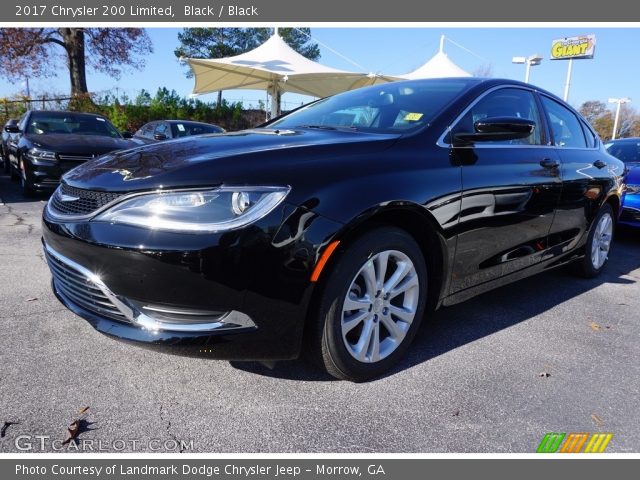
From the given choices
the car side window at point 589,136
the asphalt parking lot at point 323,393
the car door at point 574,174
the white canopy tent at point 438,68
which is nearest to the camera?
the asphalt parking lot at point 323,393

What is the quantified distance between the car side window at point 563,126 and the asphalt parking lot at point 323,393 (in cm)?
147

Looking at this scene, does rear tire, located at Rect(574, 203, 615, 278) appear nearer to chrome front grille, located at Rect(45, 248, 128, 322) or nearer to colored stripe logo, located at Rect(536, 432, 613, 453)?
colored stripe logo, located at Rect(536, 432, 613, 453)

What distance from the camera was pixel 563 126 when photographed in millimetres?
3738

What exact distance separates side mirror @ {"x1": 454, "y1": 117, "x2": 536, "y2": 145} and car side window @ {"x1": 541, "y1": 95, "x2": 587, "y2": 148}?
112 cm

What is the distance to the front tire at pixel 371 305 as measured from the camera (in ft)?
6.68

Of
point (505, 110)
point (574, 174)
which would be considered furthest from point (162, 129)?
point (574, 174)

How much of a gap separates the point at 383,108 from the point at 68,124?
6.66 m

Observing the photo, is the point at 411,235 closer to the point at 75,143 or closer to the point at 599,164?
the point at 599,164

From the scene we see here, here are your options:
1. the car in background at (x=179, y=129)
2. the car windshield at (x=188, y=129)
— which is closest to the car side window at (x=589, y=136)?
the car in background at (x=179, y=129)

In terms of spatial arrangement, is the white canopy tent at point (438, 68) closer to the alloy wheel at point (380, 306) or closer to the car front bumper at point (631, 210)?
the car front bumper at point (631, 210)

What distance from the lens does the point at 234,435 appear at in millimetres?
1865

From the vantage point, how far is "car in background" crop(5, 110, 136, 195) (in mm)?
6457
